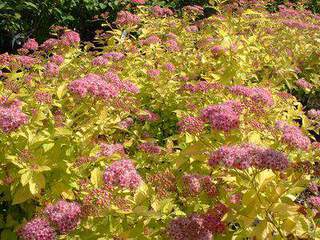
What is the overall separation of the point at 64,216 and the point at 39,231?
11 cm

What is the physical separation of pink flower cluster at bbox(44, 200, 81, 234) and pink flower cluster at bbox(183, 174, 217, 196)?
548 millimetres

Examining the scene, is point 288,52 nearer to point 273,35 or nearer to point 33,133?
point 273,35

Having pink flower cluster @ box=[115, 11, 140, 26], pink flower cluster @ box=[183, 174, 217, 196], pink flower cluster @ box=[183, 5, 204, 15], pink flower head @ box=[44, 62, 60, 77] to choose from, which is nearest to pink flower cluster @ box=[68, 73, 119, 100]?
pink flower cluster @ box=[183, 174, 217, 196]

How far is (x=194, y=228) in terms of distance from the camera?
1960 millimetres

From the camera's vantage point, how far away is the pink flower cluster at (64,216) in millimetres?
1832

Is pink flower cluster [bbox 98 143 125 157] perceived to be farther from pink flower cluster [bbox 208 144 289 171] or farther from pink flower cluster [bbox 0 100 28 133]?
pink flower cluster [bbox 208 144 289 171]

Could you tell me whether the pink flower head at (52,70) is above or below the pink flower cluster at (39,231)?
below

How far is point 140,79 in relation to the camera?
12.9 feet

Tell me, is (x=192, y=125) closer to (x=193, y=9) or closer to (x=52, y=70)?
(x=52, y=70)

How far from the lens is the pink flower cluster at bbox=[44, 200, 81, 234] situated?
6.01 feet

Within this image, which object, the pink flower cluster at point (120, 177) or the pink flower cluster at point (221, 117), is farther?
the pink flower cluster at point (221, 117)

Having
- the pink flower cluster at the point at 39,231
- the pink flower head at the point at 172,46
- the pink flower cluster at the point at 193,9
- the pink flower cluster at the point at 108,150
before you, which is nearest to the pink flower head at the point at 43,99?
the pink flower cluster at the point at 108,150

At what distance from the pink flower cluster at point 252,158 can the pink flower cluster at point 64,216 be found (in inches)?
26.4

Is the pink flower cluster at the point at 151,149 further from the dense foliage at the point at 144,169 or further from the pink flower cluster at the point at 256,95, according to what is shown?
the pink flower cluster at the point at 256,95
